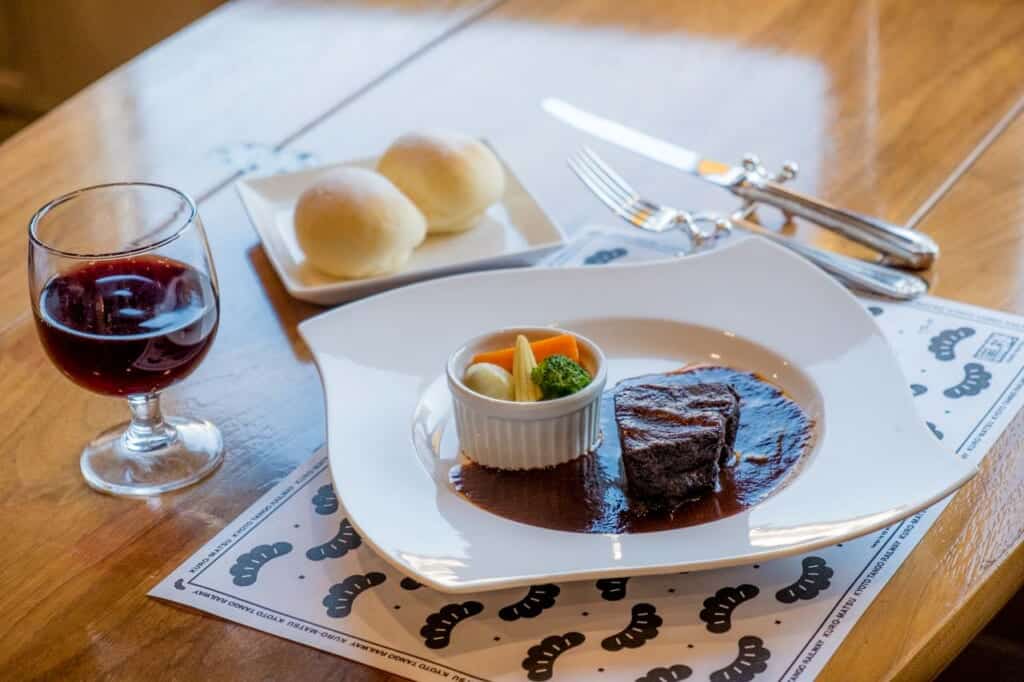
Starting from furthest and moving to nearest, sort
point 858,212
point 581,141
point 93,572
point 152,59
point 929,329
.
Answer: point 152,59, point 581,141, point 858,212, point 929,329, point 93,572

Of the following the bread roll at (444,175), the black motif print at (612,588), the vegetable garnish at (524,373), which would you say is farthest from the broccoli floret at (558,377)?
the bread roll at (444,175)

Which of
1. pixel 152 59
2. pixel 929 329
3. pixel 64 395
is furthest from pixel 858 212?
pixel 152 59

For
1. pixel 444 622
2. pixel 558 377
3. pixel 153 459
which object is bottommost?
pixel 153 459

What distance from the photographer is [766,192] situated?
4.70ft

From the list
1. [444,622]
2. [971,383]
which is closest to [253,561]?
[444,622]

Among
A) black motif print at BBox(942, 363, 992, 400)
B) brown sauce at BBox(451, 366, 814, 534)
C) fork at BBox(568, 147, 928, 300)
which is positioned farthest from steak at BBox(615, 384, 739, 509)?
fork at BBox(568, 147, 928, 300)

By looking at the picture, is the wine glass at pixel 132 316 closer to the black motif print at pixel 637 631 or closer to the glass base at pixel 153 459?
the glass base at pixel 153 459

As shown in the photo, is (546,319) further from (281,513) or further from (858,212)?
(858,212)

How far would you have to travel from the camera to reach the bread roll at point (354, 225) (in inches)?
51.1

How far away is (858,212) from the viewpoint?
4.71 feet

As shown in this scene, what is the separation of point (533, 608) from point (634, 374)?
0.32 metres

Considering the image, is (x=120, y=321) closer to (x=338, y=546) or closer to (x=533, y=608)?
(x=338, y=546)

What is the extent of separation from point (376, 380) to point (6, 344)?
42 centimetres

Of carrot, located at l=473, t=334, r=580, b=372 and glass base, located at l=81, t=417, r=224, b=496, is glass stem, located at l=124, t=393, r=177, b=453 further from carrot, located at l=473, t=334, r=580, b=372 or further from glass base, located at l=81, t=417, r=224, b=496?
carrot, located at l=473, t=334, r=580, b=372
